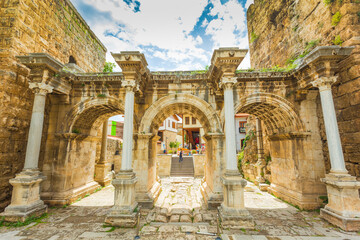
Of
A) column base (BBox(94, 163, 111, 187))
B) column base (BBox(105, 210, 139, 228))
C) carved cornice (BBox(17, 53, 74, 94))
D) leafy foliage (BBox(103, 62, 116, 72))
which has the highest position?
leafy foliage (BBox(103, 62, 116, 72))

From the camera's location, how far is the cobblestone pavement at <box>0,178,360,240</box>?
429cm

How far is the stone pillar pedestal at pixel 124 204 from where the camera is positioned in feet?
15.6

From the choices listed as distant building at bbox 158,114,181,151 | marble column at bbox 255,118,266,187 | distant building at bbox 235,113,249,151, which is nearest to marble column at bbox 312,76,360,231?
marble column at bbox 255,118,266,187

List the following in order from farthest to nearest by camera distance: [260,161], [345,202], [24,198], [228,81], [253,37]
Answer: [253,37], [260,161], [228,81], [24,198], [345,202]

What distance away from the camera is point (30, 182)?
5.12 m

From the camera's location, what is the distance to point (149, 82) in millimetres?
7008

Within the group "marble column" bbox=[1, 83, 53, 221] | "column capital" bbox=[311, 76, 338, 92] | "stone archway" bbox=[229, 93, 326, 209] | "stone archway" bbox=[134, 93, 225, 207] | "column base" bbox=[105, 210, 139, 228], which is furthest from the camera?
"stone archway" bbox=[134, 93, 225, 207]

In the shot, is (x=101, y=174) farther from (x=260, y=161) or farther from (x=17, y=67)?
(x=260, y=161)

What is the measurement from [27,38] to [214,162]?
9172 millimetres

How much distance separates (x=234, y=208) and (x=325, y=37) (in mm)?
7580

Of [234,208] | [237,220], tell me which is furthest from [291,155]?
[237,220]

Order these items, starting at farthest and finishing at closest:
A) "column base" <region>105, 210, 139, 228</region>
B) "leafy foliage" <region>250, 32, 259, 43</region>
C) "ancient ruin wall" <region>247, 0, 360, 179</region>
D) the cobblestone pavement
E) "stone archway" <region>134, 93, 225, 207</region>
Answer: "leafy foliage" <region>250, 32, 259, 43</region> < "stone archway" <region>134, 93, 225, 207</region> < "ancient ruin wall" <region>247, 0, 360, 179</region> < "column base" <region>105, 210, 139, 228</region> < the cobblestone pavement

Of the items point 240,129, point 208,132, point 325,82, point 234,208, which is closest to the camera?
point 234,208

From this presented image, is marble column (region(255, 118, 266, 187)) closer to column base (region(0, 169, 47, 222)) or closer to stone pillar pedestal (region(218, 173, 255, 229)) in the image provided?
stone pillar pedestal (region(218, 173, 255, 229))
